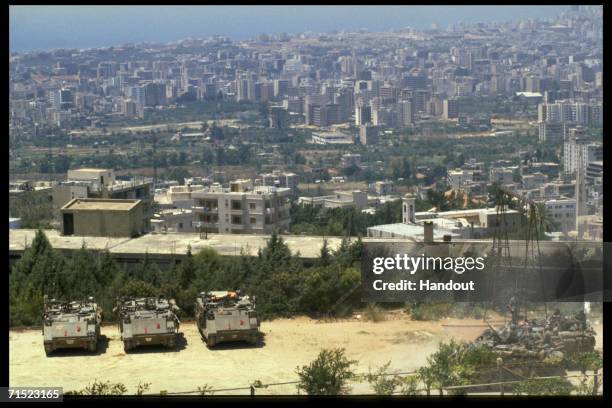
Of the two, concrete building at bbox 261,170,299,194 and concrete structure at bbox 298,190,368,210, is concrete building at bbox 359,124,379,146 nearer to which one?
concrete structure at bbox 298,190,368,210

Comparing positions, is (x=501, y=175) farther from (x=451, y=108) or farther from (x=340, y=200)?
(x=340, y=200)

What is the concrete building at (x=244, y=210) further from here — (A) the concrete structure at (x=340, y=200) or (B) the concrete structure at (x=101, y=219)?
(B) the concrete structure at (x=101, y=219)

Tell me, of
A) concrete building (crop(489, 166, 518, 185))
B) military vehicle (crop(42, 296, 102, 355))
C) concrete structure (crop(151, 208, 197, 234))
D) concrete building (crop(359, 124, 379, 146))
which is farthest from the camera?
concrete building (crop(359, 124, 379, 146))

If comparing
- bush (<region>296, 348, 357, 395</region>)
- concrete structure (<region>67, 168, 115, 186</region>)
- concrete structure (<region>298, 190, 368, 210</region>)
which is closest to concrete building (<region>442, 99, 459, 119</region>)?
concrete structure (<region>298, 190, 368, 210</region>)

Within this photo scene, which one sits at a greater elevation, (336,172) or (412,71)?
(412,71)

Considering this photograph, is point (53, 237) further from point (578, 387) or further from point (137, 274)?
point (578, 387)

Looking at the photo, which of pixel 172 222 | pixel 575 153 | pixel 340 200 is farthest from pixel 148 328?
pixel 575 153
